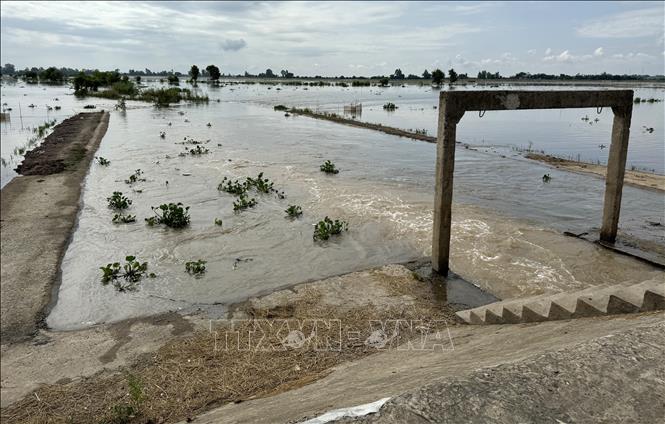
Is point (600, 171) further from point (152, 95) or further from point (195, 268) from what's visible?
point (152, 95)

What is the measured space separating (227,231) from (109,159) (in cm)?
1392

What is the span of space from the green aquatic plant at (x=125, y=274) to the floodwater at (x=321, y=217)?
0.21 metres

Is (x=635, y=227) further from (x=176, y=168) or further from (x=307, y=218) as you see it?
(x=176, y=168)

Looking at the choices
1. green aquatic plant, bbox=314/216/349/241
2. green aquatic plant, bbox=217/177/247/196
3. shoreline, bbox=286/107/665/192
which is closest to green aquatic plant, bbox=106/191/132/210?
green aquatic plant, bbox=217/177/247/196

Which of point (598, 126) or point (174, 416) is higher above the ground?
point (598, 126)

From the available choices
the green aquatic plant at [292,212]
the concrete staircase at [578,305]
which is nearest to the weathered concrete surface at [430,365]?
the concrete staircase at [578,305]

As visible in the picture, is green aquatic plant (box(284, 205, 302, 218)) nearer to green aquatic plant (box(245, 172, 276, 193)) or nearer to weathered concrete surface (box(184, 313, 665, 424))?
green aquatic plant (box(245, 172, 276, 193))

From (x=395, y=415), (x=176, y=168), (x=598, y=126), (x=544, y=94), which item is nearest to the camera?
(x=395, y=415)

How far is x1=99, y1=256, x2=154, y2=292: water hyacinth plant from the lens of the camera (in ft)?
30.4

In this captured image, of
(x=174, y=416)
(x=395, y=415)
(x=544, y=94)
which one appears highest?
(x=544, y=94)

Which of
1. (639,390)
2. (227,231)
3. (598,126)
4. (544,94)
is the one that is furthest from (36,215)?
(598,126)

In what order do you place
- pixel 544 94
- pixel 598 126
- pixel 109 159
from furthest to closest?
pixel 598 126, pixel 109 159, pixel 544 94

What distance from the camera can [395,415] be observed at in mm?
2994

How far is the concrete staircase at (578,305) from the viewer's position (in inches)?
215
